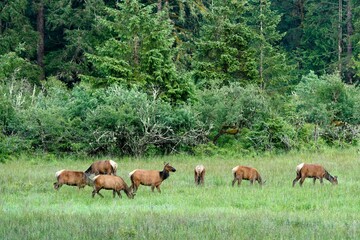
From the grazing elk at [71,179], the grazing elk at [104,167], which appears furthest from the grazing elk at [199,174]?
the grazing elk at [71,179]

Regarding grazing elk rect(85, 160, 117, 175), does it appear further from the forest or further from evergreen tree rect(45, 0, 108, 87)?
evergreen tree rect(45, 0, 108, 87)

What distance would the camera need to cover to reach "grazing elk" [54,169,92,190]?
19.2 metres

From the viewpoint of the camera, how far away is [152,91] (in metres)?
34.8

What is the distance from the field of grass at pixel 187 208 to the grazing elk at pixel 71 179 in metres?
0.23

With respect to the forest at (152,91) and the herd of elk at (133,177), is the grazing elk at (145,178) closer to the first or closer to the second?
the herd of elk at (133,177)

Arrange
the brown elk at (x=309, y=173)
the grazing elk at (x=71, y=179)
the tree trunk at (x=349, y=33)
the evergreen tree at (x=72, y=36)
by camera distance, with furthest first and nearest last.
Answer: the tree trunk at (x=349, y=33) < the evergreen tree at (x=72, y=36) < the brown elk at (x=309, y=173) < the grazing elk at (x=71, y=179)

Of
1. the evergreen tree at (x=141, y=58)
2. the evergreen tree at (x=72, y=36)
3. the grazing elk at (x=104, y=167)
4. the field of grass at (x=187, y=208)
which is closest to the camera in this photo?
the field of grass at (x=187, y=208)

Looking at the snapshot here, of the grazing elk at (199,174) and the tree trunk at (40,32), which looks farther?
the tree trunk at (40,32)

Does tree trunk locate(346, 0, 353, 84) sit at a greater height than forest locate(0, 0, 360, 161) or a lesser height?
greater

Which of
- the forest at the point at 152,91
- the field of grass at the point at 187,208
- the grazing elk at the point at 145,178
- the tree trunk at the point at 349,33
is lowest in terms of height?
the field of grass at the point at 187,208

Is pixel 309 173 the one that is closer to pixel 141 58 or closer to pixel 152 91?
pixel 152 91

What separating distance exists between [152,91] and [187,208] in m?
19.1

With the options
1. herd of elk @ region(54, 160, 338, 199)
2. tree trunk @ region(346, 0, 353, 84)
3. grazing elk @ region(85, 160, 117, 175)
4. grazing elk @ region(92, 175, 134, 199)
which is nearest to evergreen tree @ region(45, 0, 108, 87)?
tree trunk @ region(346, 0, 353, 84)

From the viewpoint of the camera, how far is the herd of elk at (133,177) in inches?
711
